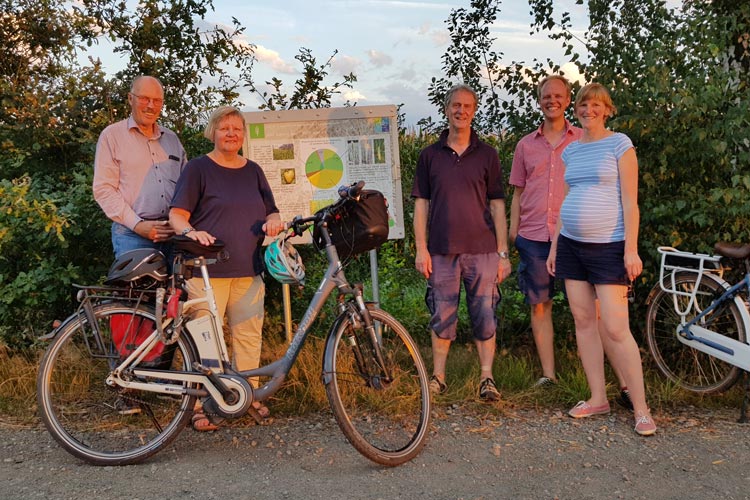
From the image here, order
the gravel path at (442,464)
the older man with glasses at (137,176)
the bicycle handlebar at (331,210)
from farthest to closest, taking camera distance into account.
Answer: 1. the older man with glasses at (137,176)
2. the bicycle handlebar at (331,210)
3. the gravel path at (442,464)

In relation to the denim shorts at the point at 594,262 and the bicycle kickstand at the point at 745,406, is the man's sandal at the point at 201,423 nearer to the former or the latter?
the denim shorts at the point at 594,262

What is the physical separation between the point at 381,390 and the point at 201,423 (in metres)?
1.23

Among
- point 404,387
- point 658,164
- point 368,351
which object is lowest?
point 404,387

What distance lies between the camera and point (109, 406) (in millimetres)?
4934

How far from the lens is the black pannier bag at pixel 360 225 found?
13.5 feet

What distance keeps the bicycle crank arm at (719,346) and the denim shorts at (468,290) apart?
1398 mm

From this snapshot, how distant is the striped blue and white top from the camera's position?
14.0 feet

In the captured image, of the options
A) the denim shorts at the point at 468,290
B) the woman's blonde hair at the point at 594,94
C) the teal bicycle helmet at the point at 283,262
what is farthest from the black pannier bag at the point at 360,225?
the woman's blonde hair at the point at 594,94

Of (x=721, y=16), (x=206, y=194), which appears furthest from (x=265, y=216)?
(x=721, y=16)

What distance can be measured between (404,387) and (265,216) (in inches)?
57.0

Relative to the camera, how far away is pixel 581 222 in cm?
433

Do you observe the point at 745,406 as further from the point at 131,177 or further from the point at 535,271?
the point at 131,177

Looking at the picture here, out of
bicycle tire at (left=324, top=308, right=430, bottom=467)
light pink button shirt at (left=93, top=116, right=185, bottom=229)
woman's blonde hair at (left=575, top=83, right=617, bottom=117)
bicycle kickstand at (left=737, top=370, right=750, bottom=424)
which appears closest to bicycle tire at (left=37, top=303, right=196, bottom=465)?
light pink button shirt at (left=93, top=116, right=185, bottom=229)

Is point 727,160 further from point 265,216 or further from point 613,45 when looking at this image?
point 265,216
